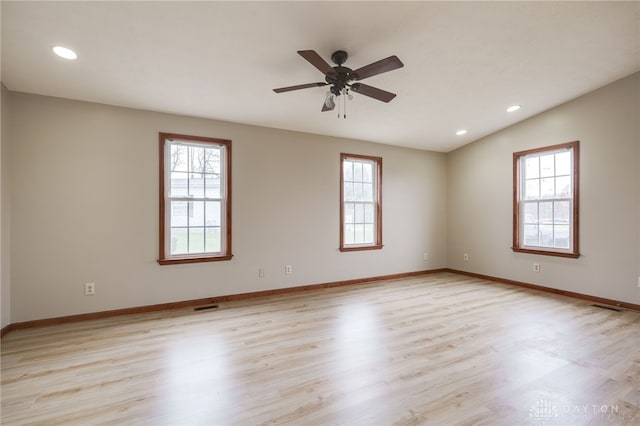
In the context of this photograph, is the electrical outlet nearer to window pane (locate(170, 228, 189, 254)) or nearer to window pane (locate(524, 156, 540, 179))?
window pane (locate(170, 228, 189, 254))

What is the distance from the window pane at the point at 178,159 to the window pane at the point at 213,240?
89 cm

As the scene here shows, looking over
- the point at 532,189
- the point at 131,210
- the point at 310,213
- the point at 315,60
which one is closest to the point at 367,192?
the point at 310,213

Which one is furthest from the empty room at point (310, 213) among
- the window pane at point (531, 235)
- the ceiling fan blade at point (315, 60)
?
the window pane at point (531, 235)

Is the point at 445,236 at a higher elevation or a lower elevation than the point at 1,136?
lower

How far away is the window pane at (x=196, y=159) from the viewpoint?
3.97 m

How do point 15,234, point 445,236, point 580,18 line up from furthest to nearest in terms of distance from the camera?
point 445,236, point 15,234, point 580,18

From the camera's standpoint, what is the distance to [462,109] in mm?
4180

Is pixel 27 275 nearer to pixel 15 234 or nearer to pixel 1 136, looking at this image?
pixel 15 234

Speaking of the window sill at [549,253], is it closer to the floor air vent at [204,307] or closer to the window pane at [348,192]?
the window pane at [348,192]

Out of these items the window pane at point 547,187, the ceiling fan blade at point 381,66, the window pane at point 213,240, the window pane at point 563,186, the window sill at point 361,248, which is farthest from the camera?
the window sill at point 361,248

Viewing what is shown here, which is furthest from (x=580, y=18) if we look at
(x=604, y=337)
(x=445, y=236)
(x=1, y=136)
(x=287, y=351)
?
(x=1, y=136)

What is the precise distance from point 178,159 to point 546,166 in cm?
550

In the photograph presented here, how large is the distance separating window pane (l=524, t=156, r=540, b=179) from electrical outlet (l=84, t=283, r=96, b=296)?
640 centimetres

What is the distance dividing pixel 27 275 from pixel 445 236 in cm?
653
